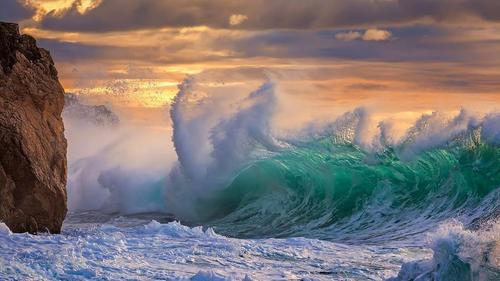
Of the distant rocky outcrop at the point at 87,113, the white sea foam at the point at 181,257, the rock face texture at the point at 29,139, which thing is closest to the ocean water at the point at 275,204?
the white sea foam at the point at 181,257

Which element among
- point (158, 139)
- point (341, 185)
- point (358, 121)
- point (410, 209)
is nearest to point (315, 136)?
point (358, 121)

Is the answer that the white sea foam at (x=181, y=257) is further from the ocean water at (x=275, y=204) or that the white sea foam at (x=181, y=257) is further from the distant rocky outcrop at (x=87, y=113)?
the distant rocky outcrop at (x=87, y=113)

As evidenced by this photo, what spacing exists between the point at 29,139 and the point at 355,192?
9.08 meters

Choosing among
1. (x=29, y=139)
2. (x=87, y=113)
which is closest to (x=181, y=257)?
(x=29, y=139)

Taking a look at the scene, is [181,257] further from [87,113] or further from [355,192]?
[87,113]

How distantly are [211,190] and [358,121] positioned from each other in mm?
4303

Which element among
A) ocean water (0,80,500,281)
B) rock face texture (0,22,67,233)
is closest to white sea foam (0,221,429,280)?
ocean water (0,80,500,281)

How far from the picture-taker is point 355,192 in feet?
71.9

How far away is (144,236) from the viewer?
51.3ft

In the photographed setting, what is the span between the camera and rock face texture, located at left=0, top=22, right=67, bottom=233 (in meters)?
14.8

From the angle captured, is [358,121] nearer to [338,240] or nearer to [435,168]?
[435,168]

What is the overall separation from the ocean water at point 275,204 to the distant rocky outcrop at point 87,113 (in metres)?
15.5

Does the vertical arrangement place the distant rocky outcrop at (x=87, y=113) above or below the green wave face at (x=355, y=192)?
below

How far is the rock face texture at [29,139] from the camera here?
14.8 metres
